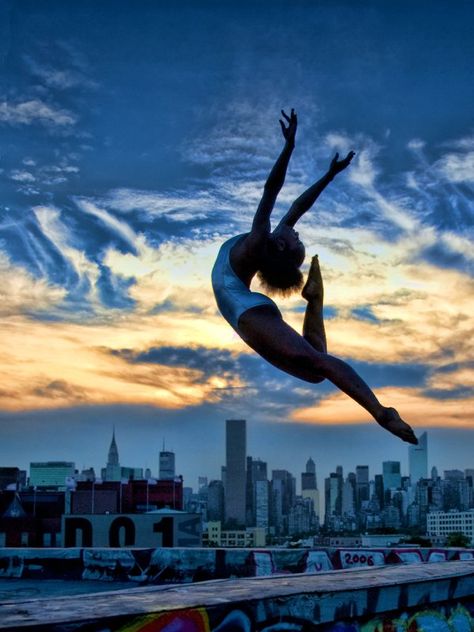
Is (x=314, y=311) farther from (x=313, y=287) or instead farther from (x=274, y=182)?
(x=274, y=182)

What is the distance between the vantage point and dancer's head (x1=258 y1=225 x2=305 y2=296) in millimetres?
7816

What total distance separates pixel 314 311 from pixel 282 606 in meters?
3.29

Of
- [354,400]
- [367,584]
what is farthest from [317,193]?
[367,584]

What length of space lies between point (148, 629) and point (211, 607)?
20.1 inches

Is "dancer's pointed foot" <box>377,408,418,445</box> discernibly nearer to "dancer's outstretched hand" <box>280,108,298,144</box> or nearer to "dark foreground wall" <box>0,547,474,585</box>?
"dancer's outstretched hand" <box>280,108,298,144</box>

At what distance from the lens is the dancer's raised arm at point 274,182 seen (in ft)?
24.0

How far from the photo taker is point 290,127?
7477mm

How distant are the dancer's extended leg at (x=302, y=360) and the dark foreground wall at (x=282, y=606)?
1.38m

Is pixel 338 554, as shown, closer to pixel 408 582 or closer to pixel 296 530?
pixel 408 582

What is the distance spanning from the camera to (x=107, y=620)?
15.3ft

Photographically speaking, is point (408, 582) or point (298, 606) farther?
point (408, 582)

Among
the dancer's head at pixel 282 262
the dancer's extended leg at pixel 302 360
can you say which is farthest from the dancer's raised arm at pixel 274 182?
the dancer's extended leg at pixel 302 360

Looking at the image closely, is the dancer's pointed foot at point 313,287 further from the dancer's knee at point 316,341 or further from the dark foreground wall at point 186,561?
the dark foreground wall at point 186,561

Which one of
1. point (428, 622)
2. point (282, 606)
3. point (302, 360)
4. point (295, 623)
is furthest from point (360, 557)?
point (282, 606)
